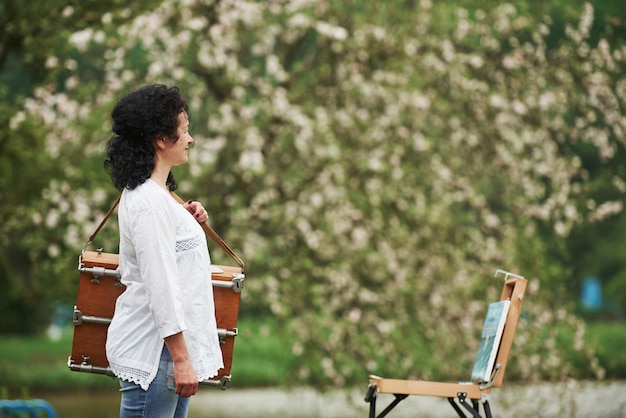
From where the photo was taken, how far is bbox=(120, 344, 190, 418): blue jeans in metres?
2.96

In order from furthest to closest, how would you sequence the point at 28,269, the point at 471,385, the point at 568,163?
the point at 28,269, the point at 568,163, the point at 471,385

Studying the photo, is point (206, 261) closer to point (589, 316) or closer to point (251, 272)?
point (251, 272)

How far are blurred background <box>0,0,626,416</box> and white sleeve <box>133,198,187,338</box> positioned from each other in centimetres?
466

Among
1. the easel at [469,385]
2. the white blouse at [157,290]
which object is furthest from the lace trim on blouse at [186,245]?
the easel at [469,385]

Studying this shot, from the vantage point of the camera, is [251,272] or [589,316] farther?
[589,316]

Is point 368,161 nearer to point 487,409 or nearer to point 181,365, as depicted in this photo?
point 487,409

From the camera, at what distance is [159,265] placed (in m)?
2.93

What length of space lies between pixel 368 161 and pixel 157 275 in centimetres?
513

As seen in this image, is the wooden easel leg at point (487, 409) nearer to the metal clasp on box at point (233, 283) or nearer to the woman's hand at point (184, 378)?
the metal clasp on box at point (233, 283)

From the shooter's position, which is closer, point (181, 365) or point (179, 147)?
point (181, 365)

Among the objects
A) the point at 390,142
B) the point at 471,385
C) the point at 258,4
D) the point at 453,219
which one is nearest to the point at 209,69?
the point at 258,4

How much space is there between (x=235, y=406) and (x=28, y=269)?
291 centimetres

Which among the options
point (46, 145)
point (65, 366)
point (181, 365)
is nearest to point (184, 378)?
point (181, 365)

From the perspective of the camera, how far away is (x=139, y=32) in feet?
25.2
